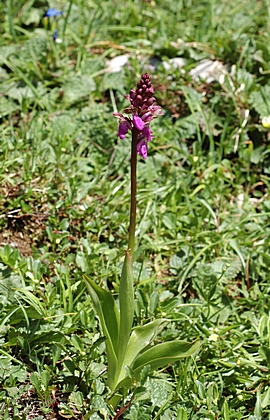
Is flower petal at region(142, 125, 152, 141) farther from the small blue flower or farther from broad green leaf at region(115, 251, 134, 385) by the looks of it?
the small blue flower

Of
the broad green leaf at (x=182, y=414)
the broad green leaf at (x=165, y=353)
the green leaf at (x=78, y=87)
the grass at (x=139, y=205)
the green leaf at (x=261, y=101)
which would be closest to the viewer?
the broad green leaf at (x=165, y=353)

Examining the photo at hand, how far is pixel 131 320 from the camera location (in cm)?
199

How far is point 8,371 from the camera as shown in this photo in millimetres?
2186

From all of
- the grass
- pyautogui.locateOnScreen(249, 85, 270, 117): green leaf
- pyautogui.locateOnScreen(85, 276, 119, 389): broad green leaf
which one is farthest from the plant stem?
pyautogui.locateOnScreen(249, 85, 270, 117): green leaf

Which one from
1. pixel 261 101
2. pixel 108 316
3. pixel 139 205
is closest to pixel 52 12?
pixel 261 101

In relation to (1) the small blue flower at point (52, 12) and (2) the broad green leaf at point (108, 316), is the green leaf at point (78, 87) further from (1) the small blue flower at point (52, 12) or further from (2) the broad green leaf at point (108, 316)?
(2) the broad green leaf at point (108, 316)

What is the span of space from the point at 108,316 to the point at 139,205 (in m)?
1.32

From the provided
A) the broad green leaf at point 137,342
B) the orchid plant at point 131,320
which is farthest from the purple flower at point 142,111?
the broad green leaf at point 137,342

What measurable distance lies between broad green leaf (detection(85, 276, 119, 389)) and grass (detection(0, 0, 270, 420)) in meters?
0.09

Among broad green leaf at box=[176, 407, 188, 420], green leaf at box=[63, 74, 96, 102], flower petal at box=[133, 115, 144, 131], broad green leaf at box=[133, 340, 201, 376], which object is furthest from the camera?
green leaf at box=[63, 74, 96, 102]

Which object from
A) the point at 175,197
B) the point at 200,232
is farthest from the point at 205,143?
the point at 200,232

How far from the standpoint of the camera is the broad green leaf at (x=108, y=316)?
2.02 m

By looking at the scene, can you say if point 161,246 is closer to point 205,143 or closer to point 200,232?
point 200,232

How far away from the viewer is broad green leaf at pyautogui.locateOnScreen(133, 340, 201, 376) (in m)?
1.96
